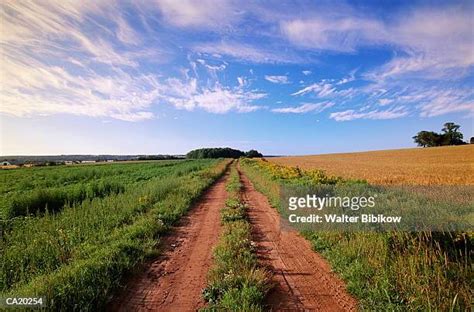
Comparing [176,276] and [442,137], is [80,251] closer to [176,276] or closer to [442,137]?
[176,276]

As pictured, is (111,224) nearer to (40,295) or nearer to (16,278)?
(16,278)

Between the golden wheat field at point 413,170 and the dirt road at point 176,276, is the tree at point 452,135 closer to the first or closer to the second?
the golden wheat field at point 413,170

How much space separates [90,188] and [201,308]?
567 inches

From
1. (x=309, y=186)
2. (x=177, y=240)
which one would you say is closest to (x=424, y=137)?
(x=309, y=186)

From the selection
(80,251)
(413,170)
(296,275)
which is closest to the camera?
(296,275)

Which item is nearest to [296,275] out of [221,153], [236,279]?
[236,279]

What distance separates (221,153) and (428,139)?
98641 millimetres

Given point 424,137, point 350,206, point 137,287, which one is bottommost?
point 137,287

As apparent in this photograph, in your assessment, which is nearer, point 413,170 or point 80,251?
point 80,251

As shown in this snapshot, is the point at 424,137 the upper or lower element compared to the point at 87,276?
upper

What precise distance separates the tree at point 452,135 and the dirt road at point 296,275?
105659 millimetres

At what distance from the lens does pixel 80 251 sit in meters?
6.80

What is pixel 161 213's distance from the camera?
1098 cm

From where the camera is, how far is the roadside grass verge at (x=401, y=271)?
435 centimetres
